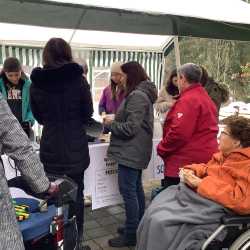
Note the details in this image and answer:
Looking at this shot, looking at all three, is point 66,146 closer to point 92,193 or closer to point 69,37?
point 92,193

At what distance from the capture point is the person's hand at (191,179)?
117 inches

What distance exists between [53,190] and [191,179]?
127 centimetres

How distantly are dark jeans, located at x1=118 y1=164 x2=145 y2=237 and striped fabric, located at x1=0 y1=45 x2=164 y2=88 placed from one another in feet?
8.43

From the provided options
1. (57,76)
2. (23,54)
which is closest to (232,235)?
(57,76)

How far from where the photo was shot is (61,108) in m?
3.03

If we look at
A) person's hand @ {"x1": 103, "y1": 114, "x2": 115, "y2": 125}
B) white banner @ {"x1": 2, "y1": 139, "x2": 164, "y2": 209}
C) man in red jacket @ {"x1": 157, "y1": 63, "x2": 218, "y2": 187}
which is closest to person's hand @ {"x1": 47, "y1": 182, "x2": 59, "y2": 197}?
man in red jacket @ {"x1": 157, "y1": 63, "x2": 218, "y2": 187}

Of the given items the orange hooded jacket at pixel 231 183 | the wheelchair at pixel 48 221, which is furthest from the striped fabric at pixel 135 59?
the wheelchair at pixel 48 221

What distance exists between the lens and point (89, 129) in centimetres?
340

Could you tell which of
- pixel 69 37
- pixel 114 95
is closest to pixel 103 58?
pixel 69 37

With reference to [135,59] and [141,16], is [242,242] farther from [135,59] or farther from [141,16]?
[135,59]

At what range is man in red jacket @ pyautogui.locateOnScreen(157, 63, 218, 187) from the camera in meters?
3.33

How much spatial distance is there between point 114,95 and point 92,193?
116 centimetres

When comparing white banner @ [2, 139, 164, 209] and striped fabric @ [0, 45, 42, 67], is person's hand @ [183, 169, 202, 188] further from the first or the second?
striped fabric @ [0, 45, 42, 67]

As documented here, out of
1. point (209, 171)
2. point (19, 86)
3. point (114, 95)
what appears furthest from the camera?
point (114, 95)
